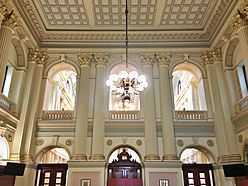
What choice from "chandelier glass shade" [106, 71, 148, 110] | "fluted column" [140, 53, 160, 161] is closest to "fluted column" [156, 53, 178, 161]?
"fluted column" [140, 53, 160, 161]

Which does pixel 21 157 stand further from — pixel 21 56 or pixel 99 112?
pixel 21 56

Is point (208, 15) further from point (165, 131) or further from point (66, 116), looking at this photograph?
point (66, 116)

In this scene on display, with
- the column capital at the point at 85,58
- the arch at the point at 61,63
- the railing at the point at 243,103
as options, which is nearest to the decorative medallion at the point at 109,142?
the arch at the point at 61,63

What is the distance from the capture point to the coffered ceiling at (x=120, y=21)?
33.0 feet

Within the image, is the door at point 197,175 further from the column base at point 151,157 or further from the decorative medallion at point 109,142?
the decorative medallion at point 109,142

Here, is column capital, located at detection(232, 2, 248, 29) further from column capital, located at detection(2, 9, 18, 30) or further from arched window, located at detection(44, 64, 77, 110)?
column capital, located at detection(2, 9, 18, 30)

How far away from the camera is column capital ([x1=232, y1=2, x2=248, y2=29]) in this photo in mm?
8451

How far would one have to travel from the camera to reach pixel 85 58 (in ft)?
37.3

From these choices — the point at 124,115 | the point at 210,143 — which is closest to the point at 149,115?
the point at 124,115

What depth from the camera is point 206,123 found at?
1038cm

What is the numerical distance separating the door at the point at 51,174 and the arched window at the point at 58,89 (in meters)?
2.65

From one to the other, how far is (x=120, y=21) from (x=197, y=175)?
7.42 meters

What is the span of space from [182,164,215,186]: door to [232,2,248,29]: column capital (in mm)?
5613

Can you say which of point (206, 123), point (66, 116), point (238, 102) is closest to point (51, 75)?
point (66, 116)
